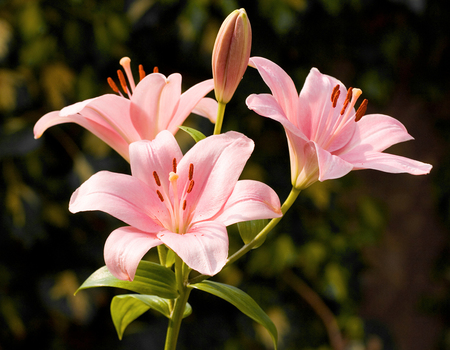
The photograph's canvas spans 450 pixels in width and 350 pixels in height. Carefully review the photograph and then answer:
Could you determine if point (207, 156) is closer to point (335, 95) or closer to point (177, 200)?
point (177, 200)

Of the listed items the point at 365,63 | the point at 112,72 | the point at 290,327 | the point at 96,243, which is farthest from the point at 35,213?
the point at 365,63

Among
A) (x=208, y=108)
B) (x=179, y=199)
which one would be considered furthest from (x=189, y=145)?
(x=179, y=199)

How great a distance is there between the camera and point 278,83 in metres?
0.43

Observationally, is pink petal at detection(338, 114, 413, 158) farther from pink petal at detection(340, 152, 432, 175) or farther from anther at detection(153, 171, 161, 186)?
anther at detection(153, 171, 161, 186)

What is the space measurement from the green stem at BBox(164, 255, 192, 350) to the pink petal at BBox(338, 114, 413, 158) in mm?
192

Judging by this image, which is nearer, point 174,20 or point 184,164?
point 184,164

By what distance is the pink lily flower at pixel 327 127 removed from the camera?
1.39 ft

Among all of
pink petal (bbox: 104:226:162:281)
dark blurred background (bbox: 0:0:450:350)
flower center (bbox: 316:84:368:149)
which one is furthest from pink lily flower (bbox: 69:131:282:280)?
dark blurred background (bbox: 0:0:450:350)

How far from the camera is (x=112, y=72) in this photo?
4.21 feet

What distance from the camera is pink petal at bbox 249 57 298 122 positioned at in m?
0.43

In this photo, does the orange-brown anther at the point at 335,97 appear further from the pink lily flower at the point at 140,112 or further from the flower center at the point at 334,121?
the pink lily flower at the point at 140,112

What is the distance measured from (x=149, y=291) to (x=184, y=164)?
0.12m

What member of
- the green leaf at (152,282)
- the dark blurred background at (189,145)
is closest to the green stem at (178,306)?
the green leaf at (152,282)

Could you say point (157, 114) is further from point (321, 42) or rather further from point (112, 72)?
point (321, 42)
